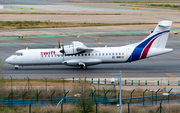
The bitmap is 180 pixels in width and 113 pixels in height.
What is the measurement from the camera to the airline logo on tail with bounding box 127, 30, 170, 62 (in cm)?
4881

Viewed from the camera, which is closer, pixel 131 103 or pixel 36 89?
pixel 131 103

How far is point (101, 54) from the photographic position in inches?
1939

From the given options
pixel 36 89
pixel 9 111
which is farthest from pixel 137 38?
pixel 9 111

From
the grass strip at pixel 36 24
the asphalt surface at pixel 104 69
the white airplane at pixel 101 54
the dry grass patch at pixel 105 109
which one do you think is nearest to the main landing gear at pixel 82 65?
the white airplane at pixel 101 54

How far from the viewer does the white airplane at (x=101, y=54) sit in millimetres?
49000

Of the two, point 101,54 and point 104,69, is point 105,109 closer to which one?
point 101,54

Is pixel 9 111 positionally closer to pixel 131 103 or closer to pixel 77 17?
pixel 131 103

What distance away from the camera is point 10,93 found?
3591cm

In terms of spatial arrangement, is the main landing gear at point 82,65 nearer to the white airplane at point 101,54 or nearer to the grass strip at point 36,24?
the white airplane at point 101,54

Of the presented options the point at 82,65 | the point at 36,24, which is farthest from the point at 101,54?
the point at 36,24

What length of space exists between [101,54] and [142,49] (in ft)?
22.5

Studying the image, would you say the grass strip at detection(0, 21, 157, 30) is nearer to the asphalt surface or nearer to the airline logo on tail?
the asphalt surface

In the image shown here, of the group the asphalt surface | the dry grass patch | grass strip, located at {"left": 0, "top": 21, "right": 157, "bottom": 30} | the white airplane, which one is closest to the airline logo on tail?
the white airplane

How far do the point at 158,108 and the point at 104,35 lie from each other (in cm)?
5536
